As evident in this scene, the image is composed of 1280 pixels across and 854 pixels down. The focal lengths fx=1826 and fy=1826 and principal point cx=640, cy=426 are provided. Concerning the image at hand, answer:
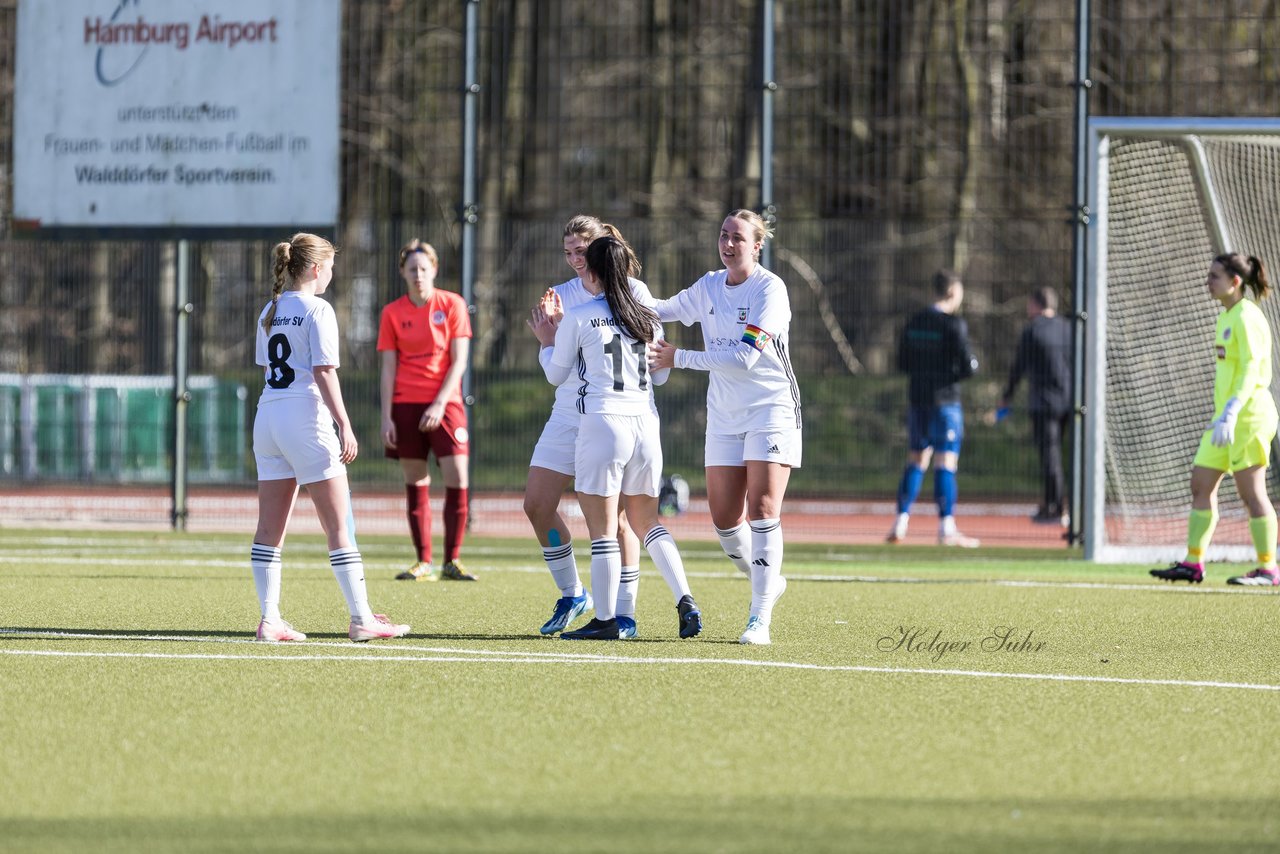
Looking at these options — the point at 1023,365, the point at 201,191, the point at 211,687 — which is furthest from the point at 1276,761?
the point at 201,191

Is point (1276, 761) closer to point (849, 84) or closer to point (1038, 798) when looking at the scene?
point (1038, 798)

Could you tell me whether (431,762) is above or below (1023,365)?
below

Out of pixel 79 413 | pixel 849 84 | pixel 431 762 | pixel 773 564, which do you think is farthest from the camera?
pixel 79 413

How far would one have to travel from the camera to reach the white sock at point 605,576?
26.2 ft

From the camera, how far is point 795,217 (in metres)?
16.8

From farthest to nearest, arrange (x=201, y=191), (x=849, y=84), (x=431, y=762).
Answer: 1. (x=849, y=84)
2. (x=201, y=191)
3. (x=431, y=762)

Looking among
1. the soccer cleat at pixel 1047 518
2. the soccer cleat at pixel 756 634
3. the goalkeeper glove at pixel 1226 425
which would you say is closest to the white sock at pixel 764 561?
the soccer cleat at pixel 756 634

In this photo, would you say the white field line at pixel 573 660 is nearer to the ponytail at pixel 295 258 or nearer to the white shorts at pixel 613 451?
the white shorts at pixel 613 451

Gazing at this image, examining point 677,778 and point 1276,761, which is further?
point 1276,761

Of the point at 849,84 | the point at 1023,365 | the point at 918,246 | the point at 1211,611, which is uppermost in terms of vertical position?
the point at 849,84

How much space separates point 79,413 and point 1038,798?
1789cm

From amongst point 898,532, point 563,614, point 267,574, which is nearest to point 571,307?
point 563,614

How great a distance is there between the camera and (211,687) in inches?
258

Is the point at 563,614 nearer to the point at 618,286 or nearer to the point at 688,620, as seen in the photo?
the point at 688,620
